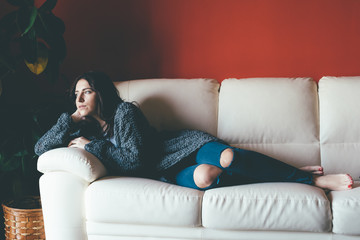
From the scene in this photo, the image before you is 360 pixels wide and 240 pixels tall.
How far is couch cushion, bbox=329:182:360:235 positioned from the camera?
5.13ft

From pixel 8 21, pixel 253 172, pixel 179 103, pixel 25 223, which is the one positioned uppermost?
pixel 8 21

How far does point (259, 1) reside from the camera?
8.59 feet

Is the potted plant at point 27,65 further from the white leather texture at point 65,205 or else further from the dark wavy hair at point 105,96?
the white leather texture at point 65,205

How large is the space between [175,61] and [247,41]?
20.2 inches

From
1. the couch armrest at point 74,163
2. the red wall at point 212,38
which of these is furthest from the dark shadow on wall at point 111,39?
→ the couch armrest at point 74,163

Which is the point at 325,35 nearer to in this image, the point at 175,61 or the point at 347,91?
the point at 347,91

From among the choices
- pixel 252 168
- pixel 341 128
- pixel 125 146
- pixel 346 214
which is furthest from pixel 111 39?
pixel 346 214

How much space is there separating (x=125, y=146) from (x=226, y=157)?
1.69 ft

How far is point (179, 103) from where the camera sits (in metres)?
2.32

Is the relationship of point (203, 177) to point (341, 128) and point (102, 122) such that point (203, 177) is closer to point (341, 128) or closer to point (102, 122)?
point (102, 122)

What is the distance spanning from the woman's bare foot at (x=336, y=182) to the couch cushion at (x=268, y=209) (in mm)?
166

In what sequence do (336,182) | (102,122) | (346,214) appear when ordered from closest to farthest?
(346,214), (336,182), (102,122)

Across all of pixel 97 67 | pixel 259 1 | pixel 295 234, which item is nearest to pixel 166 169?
pixel 295 234

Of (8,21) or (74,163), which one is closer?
(74,163)
